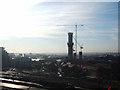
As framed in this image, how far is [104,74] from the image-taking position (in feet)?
22.1

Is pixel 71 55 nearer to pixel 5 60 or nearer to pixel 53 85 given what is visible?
pixel 5 60

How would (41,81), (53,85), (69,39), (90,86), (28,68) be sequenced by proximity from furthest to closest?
(69,39)
(28,68)
(41,81)
(53,85)
(90,86)

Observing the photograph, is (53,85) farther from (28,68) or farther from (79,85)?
(28,68)

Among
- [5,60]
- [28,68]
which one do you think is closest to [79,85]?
[28,68]

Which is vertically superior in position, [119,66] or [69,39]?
[69,39]

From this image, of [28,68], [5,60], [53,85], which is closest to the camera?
[53,85]

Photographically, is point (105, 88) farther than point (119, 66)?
No

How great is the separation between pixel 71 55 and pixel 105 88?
1265cm

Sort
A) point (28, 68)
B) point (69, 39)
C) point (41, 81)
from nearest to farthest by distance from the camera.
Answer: point (41, 81) < point (28, 68) < point (69, 39)

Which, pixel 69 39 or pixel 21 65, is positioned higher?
pixel 69 39

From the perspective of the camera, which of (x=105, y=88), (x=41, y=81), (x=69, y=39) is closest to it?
(x=105, y=88)

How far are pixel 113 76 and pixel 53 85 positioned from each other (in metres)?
2.34

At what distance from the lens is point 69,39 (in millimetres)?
16719

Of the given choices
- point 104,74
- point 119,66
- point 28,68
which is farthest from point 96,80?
point 28,68
